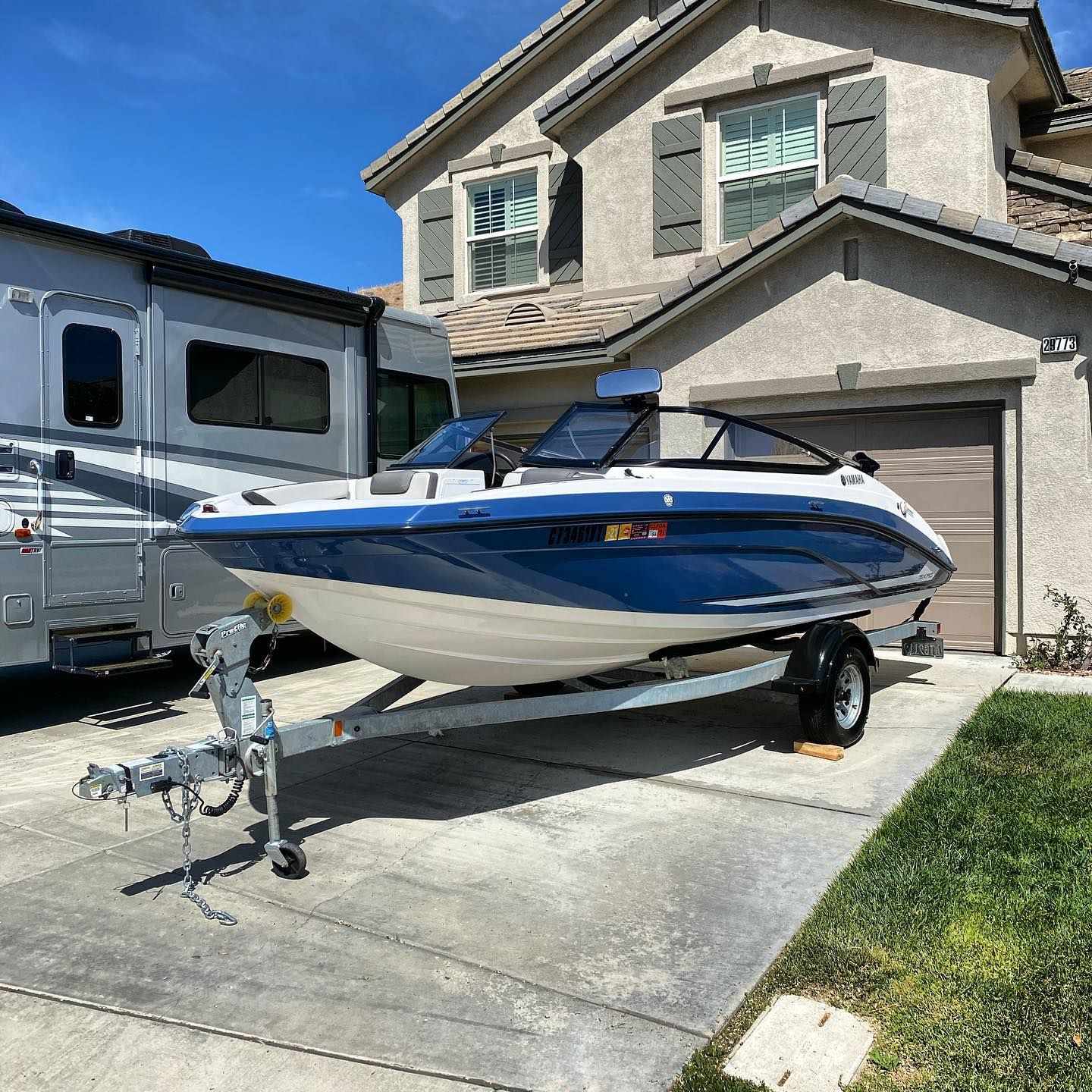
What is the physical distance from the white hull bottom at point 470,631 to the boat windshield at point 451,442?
94cm

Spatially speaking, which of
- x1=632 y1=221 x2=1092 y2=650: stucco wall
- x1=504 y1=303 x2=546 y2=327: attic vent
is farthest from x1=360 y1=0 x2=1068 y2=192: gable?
x1=632 y1=221 x2=1092 y2=650: stucco wall

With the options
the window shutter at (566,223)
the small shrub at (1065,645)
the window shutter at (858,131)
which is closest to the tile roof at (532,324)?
the window shutter at (566,223)

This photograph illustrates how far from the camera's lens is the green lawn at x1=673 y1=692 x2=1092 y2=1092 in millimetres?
2625

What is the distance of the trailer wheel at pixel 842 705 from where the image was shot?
548cm

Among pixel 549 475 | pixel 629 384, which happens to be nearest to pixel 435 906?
Result: pixel 549 475

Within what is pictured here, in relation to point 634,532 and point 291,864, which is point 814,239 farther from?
point 291,864

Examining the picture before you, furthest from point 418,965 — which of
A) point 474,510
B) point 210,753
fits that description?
point 474,510

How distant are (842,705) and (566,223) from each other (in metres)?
8.46

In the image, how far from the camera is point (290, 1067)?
267cm

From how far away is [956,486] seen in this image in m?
8.63

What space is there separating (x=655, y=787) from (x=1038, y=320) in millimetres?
5518

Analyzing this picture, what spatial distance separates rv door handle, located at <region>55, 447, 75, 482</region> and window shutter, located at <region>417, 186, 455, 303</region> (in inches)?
309

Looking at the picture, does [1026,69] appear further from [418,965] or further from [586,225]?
[418,965]

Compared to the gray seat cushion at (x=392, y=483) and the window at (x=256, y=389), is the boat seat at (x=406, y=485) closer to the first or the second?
the gray seat cushion at (x=392, y=483)
